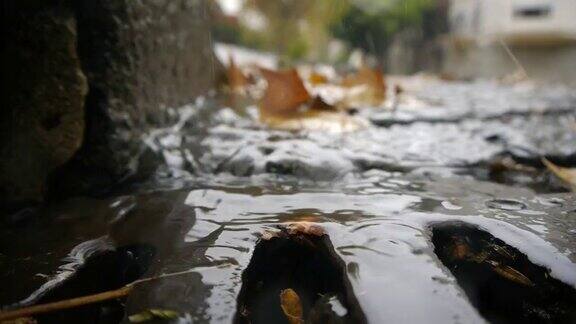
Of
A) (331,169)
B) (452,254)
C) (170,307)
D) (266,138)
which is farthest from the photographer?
(266,138)

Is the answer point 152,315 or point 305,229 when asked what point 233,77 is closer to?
point 305,229

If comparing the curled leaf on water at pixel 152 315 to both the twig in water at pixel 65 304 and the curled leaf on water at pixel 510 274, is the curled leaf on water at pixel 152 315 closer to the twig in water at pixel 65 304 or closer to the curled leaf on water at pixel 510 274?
the twig in water at pixel 65 304

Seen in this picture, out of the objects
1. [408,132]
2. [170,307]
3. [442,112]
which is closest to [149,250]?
[170,307]

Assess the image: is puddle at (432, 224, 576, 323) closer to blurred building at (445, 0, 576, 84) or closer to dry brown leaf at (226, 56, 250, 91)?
dry brown leaf at (226, 56, 250, 91)

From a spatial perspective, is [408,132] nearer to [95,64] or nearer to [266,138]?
[266,138]

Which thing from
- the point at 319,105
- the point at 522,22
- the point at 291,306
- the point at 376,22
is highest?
the point at 376,22

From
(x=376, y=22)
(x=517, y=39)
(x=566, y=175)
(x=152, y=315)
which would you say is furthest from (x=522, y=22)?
(x=152, y=315)
